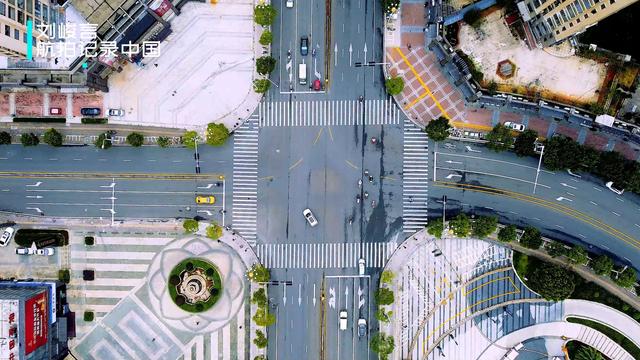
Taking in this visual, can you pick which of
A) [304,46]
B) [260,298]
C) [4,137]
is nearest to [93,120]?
[4,137]

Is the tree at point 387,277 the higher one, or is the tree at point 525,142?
the tree at point 525,142

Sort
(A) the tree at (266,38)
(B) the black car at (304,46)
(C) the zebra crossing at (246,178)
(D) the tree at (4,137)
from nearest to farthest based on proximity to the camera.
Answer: (A) the tree at (266,38), (B) the black car at (304,46), (D) the tree at (4,137), (C) the zebra crossing at (246,178)

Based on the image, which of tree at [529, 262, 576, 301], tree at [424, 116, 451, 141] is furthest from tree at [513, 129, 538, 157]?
tree at [529, 262, 576, 301]

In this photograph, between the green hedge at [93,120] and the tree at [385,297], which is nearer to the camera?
the tree at [385,297]

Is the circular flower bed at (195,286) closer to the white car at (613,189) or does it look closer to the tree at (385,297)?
the tree at (385,297)

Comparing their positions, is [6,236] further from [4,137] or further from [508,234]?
[508,234]

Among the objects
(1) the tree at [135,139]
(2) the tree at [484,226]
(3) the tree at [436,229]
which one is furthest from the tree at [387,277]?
(1) the tree at [135,139]
